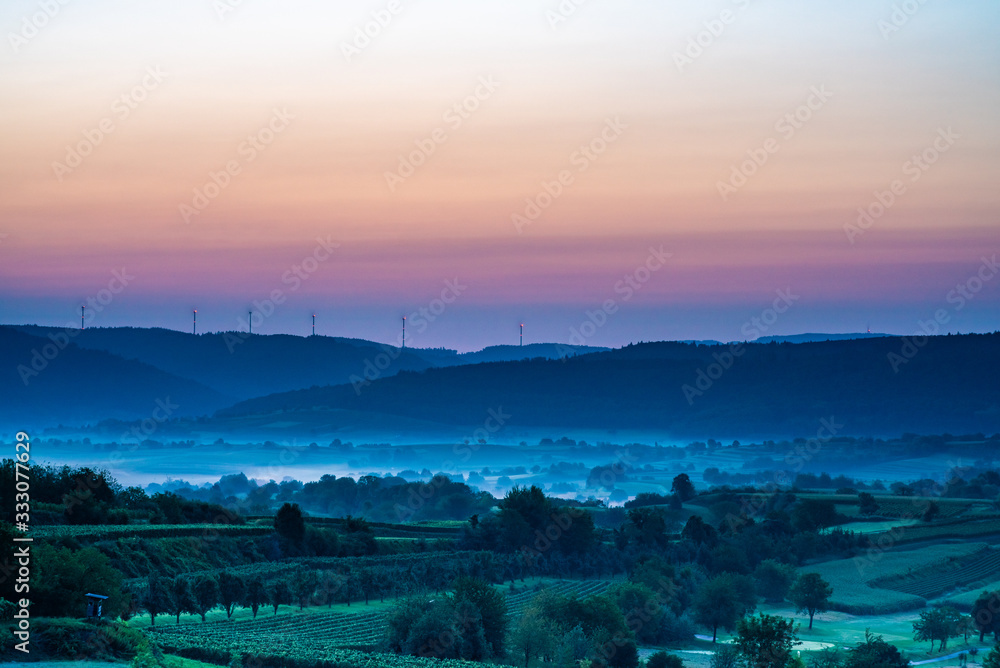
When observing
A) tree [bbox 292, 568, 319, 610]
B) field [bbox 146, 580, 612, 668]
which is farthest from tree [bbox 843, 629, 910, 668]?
tree [bbox 292, 568, 319, 610]

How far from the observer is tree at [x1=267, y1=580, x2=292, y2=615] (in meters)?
51.3

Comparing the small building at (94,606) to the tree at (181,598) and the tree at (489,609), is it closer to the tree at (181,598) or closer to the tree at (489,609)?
the tree at (181,598)

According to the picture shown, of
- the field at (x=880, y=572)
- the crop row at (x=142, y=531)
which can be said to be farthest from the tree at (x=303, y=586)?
the field at (x=880, y=572)

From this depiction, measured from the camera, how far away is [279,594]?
5188cm

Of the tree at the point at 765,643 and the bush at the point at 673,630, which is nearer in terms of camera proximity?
the tree at the point at 765,643

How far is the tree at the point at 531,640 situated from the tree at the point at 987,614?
99.6ft

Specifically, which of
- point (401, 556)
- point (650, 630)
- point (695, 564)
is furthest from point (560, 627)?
point (695, 564)

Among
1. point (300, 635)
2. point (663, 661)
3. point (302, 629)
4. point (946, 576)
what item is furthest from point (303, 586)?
point (946, 576)

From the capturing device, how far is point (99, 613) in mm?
32375

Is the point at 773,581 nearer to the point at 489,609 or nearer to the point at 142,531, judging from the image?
the point at 489,609

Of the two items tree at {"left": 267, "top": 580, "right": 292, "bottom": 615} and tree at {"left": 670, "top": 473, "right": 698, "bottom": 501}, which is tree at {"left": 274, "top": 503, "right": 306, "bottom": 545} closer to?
tree at {"left": 267, "top": 580, "right": 292, "bottom": 615}

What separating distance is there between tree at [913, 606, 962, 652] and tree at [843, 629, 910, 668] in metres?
6.44

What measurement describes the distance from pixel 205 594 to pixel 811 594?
131ft

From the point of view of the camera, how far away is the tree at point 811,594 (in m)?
71.4
